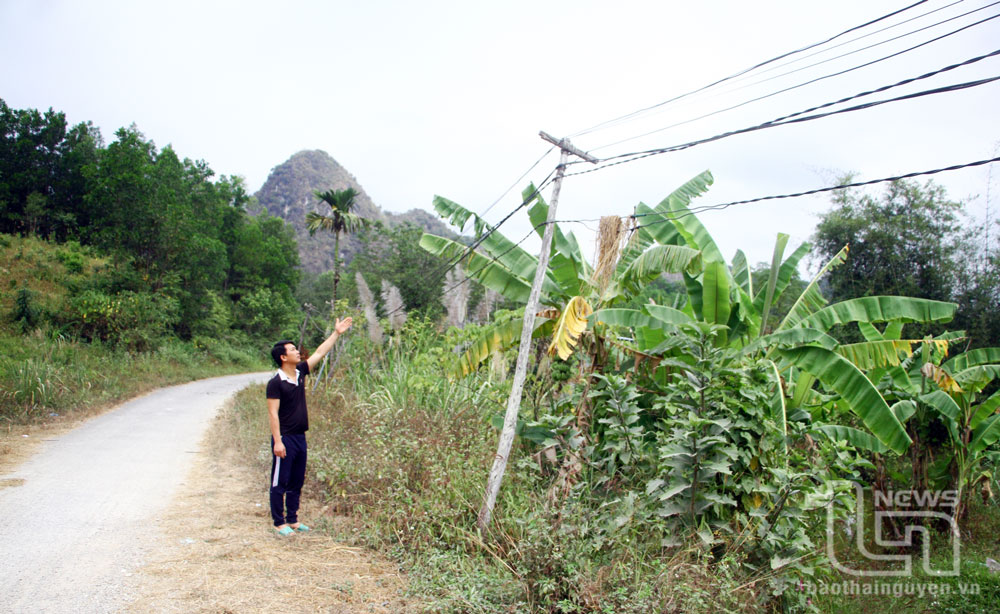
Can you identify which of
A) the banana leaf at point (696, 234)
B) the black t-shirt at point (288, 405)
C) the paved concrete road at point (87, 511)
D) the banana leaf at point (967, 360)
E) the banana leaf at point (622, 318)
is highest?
the banana leaf at point (696, 234)

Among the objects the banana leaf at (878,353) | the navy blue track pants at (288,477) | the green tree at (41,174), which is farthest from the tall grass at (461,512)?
the green tree at (41,174)

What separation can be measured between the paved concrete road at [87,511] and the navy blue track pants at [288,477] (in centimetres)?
110

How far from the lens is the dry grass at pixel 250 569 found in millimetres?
4191

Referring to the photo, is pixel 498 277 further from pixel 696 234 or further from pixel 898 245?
pixel 898 245

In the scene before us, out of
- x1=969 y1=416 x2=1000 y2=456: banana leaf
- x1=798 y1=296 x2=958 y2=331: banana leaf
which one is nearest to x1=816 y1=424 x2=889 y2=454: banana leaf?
x1=798 y1=296 x2=958 y2=331: banana leaf

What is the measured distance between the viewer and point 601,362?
6.75 meters

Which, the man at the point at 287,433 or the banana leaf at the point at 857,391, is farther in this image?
the banana leaf at the point at 857,391

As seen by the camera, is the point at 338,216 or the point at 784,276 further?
the point at 338,216

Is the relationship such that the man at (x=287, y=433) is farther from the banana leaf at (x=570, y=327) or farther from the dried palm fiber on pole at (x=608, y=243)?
the dried palm fiber on pole at (x=608, y=243)

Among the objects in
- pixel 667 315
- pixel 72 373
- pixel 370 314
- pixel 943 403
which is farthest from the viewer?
pixel 72 373

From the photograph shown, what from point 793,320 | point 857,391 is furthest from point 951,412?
point 857,391

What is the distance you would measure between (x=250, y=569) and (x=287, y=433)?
129 cm

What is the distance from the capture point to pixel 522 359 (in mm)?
5996

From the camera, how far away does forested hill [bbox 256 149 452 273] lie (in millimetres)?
93312
